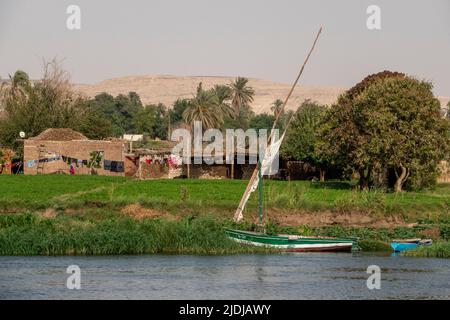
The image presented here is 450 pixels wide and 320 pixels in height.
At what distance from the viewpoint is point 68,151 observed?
216 ft

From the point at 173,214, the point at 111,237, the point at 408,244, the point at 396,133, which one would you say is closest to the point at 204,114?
the point at 396,133

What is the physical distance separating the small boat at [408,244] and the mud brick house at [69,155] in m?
30.6

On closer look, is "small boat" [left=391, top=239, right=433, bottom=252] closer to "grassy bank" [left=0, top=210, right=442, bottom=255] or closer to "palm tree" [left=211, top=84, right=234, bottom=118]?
"grassy bank" [left=0, top=210, right=442, bottom=255]

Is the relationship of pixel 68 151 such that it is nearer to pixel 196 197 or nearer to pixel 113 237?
pixel 196 197

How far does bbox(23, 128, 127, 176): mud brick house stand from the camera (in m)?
65.3

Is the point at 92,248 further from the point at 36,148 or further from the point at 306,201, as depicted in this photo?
the point at 36,148

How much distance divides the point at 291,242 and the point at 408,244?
430 centimetres

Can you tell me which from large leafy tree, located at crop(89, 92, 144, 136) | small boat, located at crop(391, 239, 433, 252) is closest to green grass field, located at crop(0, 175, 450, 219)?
small boat, located at crop(391, 239, 433, 252)

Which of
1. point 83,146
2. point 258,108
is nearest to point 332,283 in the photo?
point 83,146

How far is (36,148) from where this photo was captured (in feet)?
214

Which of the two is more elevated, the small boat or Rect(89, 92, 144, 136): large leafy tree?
Rect(89, 92, 144, 136): large leafy tree

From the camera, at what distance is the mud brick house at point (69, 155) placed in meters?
65.3

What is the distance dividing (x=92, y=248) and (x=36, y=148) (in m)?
32.2

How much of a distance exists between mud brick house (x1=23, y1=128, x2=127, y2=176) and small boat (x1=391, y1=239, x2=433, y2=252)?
100 feet
